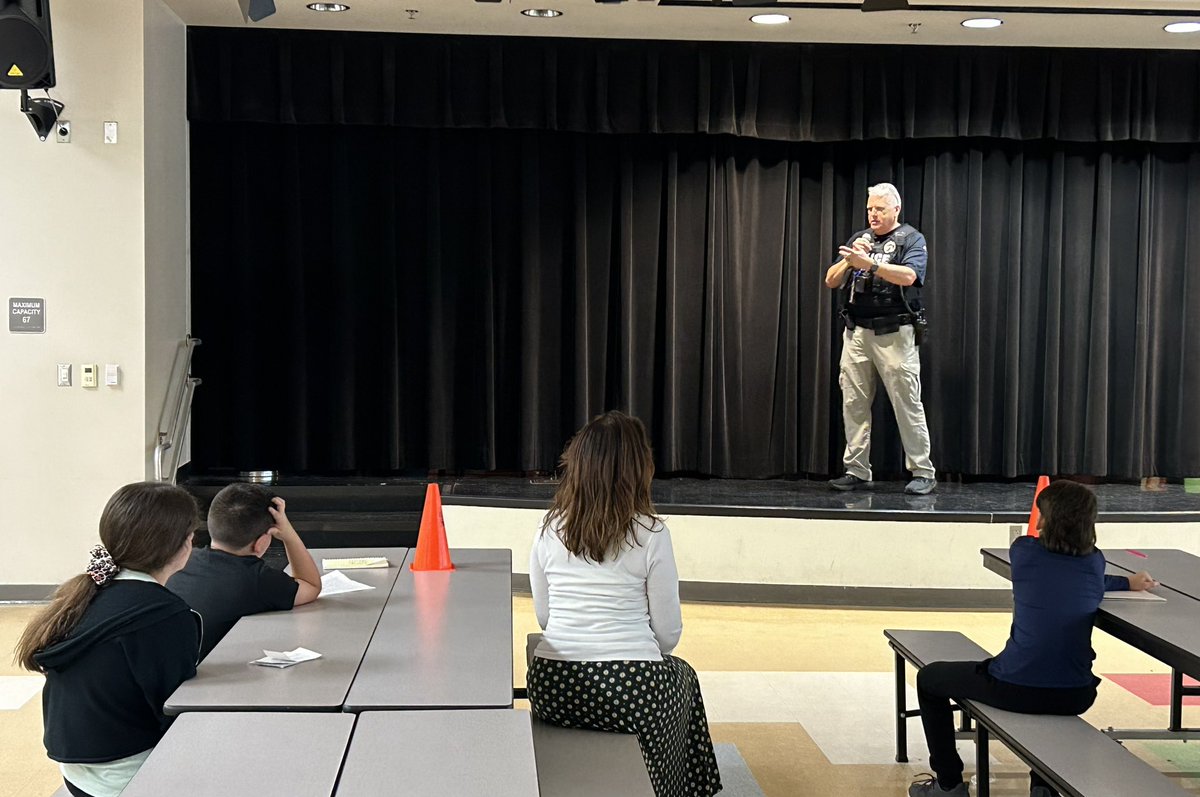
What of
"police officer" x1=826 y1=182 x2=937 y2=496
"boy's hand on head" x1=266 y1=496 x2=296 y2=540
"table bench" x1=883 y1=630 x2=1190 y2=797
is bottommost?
"table bench" x1=883 y1=630 x2=1190 y2=797

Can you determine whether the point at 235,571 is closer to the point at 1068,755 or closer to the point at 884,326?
the point at 1068,755

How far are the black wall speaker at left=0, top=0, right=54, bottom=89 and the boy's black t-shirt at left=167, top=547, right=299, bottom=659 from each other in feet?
10.3

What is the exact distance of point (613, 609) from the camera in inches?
118

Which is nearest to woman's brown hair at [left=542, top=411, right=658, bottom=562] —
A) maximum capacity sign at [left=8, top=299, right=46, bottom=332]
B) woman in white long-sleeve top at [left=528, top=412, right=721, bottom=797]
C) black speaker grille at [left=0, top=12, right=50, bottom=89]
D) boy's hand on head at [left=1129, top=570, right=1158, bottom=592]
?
woman in white long-sleeve top at [left=528, top=412, right=721, bottom=797]

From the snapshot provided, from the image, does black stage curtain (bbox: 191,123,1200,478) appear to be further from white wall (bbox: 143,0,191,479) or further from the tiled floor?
the tiled floor

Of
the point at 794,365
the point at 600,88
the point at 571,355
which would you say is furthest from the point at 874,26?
the point at 571,355

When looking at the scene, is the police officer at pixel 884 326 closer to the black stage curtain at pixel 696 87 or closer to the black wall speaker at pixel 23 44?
the black stage curtain at pixel 696 87

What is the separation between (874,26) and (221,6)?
11.6 feet

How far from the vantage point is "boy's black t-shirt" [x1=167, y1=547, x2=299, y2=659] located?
313 centimetres

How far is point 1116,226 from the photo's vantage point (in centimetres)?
770

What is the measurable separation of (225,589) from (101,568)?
2.25 feet

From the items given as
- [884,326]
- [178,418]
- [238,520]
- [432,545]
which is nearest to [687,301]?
[884,326]

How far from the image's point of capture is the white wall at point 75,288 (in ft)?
19.7

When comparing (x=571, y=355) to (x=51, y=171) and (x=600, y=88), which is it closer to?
(x=600, y=88)
